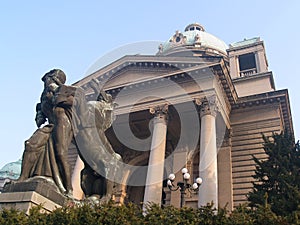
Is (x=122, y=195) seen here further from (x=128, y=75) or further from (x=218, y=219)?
(x=218, y=219)

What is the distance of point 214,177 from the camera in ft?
60.3

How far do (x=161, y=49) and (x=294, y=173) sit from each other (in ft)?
108

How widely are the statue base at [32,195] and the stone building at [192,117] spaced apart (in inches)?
536

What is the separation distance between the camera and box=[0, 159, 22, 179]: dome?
200ft

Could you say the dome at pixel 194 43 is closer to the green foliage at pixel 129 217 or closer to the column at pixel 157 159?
the column at pixel 157 159

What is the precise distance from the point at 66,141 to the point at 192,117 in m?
17.9

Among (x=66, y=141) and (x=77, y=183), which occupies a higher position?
(x=77, y=183)

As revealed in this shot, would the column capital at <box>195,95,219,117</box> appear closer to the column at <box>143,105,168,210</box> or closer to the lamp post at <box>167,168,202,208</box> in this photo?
the column at <box>143,105,168,210</box>

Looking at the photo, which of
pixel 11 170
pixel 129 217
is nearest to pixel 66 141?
pixel 129 217

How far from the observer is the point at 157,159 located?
20656 mm

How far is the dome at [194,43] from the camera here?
43812 millimetres

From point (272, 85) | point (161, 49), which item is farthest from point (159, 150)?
point (161, 49)

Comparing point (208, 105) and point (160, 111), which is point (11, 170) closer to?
point (160, 111)

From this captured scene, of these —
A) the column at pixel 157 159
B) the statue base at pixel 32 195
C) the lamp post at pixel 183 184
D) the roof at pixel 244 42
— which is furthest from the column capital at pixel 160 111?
the statue base at pixel 32 195
